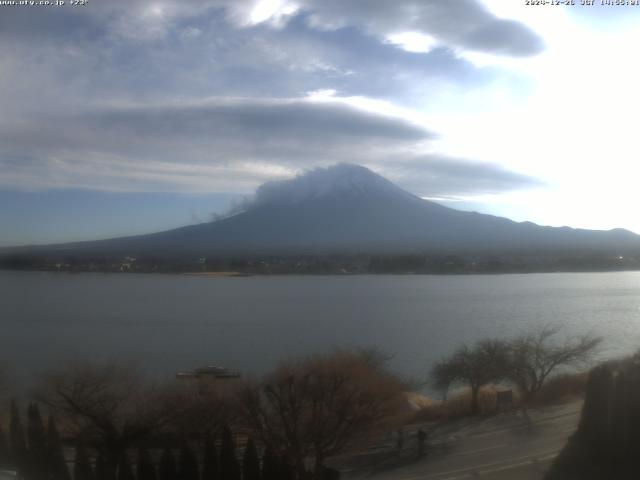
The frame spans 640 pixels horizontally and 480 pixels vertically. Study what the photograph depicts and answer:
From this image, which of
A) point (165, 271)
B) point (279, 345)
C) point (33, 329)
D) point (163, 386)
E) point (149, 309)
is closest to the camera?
point (163, 386)

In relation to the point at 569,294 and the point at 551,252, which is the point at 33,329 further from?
the point at 551,252

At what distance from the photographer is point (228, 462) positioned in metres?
4.84

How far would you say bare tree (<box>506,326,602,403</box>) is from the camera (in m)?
8.24

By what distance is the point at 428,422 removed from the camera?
7.41 metres

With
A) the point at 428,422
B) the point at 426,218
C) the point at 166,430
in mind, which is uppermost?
the point at 426,218

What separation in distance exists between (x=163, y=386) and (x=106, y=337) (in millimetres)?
7456

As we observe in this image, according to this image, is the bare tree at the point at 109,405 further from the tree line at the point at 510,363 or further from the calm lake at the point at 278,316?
the tree line at the point at 510,363

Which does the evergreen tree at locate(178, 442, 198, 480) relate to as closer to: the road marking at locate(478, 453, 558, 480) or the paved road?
the paved road

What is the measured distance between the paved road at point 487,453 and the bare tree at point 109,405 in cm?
174

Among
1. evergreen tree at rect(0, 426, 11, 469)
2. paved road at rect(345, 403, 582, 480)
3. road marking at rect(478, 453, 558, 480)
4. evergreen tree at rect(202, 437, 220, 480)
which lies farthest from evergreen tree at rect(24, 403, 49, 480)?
road marking at rect(478, 453, 558, 480)

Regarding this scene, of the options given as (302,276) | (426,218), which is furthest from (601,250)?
(426,218)

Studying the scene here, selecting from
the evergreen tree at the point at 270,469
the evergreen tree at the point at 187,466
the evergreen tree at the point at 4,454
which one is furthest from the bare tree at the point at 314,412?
the evergreen tree at the point at 4,454

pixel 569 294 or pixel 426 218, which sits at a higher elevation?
pixel 426 218

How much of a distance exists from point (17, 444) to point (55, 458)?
0.39m
